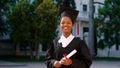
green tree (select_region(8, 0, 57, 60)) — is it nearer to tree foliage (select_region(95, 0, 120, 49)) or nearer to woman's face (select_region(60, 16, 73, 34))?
tree foliage (select_region(95, 0, 120, 49))

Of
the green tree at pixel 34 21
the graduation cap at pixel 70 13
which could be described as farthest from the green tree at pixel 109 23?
the graduation cap at pixel 70 13

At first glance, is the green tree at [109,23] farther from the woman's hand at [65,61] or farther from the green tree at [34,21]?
the woman's hand at [65,61]

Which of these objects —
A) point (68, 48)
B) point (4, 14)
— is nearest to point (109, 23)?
point (4, 14)

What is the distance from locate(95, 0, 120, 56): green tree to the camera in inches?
1495

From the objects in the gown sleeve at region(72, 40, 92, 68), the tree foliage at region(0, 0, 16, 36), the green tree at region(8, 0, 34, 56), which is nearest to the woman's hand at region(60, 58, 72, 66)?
the gown sleeve at region(72, 40, 92, 68)

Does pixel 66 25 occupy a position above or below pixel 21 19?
above

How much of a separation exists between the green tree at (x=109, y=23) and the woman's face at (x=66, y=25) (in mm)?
33706

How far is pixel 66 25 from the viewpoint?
13.5ft

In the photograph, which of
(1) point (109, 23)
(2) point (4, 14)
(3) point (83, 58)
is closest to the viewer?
(3) point (83, 58)

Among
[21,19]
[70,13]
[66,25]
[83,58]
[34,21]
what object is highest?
[70,13]

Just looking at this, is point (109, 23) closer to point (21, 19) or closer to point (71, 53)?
point (21, 19)

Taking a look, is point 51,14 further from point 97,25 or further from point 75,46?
point 75,46

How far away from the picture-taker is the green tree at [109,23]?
125 feet

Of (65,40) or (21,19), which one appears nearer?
(65,40)
